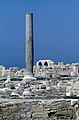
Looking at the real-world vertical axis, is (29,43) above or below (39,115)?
above

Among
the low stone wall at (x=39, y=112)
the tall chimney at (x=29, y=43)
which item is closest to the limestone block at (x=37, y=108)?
the low stone wall at (x=39, y=112)

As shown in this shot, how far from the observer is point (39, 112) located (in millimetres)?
7738

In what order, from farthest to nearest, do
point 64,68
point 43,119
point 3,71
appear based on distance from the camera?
point 64,68 < point 3,71 < point 43,119

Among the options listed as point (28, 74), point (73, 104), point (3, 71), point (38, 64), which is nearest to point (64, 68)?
point (38, 64)

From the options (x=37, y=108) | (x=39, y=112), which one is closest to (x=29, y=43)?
(x=37, y=108)

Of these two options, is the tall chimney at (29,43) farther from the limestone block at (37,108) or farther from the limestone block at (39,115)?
the limestone block at (39,115)

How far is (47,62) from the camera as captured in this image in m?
78.6

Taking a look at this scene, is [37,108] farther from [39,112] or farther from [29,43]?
[29,43]

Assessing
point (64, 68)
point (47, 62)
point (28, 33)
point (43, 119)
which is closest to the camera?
point (43, 119)

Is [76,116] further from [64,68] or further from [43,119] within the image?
[64,68]

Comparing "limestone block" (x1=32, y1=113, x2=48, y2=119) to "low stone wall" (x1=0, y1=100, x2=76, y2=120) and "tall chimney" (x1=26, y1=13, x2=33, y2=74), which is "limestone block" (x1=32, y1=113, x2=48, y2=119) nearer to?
"low stone wall" (x1=0, y1=100, x2=76, y2=120)

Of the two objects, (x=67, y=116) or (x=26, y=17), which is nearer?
(x=67, y=116)

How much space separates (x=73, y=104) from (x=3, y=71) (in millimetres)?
60880

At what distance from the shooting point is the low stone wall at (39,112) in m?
7.68
